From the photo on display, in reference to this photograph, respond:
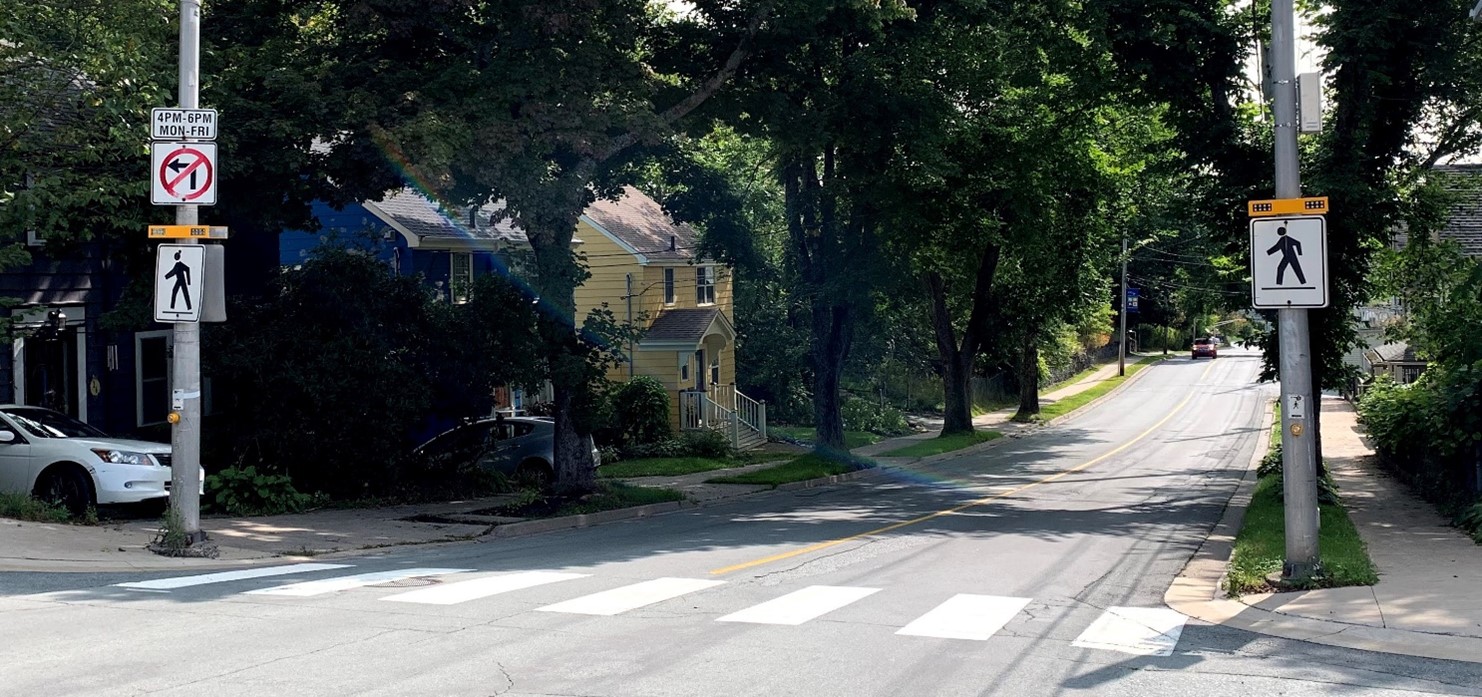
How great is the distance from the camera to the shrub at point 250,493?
59.8ft

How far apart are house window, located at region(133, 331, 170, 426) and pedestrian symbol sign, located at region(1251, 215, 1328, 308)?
18.5 metres

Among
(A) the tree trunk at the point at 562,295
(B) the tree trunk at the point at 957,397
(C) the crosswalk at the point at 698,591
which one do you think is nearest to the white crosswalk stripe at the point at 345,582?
(C) the crosswalk at the point at 698,591

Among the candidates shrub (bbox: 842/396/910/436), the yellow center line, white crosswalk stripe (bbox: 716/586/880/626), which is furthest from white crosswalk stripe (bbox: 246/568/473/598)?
shrub (bbox: 842/396/910/436)

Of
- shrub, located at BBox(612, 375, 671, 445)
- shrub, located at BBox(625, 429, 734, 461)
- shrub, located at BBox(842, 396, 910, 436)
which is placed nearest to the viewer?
shrub, located at BBox(625, 429, 734, 461)

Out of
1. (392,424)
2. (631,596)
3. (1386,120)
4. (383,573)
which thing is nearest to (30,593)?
(383,573)

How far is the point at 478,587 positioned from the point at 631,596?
4.59 feet

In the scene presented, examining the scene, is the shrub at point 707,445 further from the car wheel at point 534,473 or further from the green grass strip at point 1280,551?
the green grass strip at point 1280,551

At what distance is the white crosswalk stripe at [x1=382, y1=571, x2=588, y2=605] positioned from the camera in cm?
1068

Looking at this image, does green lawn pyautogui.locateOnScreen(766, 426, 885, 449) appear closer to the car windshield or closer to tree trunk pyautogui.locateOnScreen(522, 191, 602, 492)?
tree trunk pyautogui.locateOnScreen(522, 191, 602, 492)

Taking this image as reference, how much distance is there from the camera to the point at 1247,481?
2842cm

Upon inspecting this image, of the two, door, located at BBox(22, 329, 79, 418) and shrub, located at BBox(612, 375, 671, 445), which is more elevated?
door, located at BBox(22, 329, 79, 418)

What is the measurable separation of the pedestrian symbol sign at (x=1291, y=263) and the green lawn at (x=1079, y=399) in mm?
41467

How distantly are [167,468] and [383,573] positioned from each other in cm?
586

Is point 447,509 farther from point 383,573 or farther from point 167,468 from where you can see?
point 383,573
